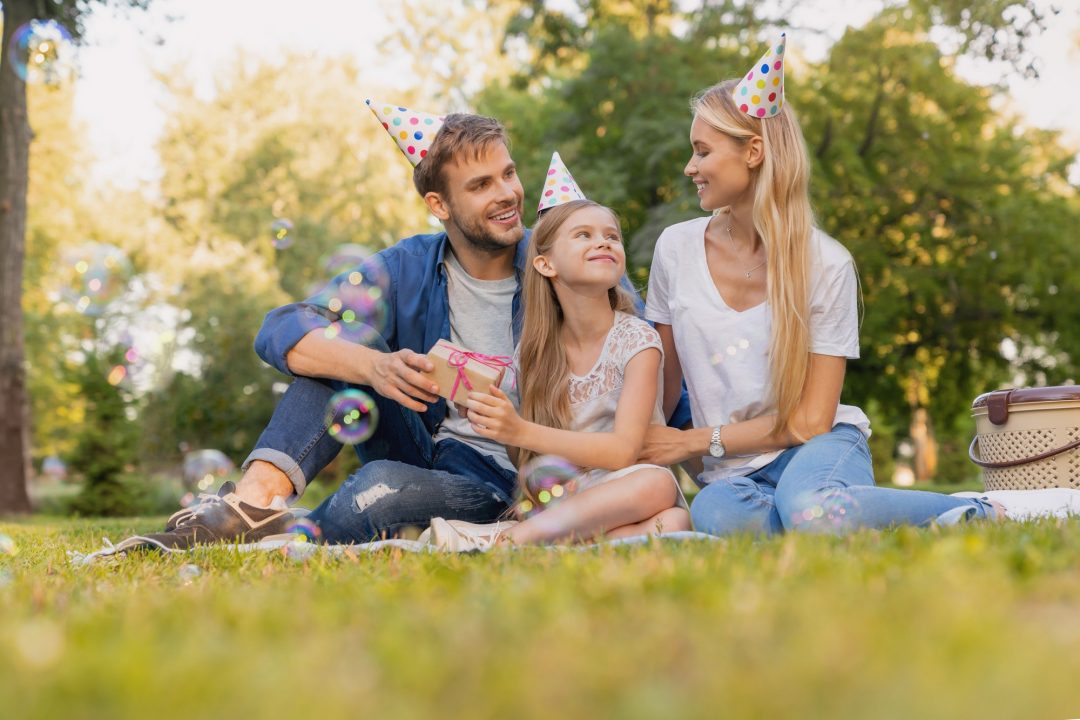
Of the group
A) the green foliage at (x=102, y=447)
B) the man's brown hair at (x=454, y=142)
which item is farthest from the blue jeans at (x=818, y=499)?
the green foliage at (x=102, y=447)

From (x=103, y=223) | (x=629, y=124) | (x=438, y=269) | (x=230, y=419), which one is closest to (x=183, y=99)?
(x=103, y=223)

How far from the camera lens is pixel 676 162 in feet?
40.4

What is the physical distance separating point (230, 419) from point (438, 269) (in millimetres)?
15890

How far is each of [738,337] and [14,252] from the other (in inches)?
364

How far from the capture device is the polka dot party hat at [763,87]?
12.2ft

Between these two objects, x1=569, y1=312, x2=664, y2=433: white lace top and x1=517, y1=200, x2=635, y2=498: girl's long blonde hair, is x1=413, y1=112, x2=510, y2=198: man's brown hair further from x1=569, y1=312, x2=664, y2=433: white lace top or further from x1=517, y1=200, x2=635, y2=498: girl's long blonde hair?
x1=569, y1=312, x2=664, y2=433: white lace top

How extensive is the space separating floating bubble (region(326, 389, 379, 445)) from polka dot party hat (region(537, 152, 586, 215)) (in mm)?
987

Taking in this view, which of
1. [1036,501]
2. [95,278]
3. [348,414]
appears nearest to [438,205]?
[348,414]

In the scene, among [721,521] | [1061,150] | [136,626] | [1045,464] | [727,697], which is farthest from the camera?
[1061,150]

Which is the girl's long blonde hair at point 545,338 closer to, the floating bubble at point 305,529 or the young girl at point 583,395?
the young girl at point 583,395

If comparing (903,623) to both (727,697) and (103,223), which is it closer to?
(727,697)

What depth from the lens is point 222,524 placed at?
371cm

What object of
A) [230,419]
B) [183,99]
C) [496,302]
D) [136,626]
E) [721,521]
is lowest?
[230,419]

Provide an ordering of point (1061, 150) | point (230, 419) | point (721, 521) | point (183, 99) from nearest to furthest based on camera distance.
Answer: point (721, 521), point (1061, 150), point (230, 419), point (183, 99)
